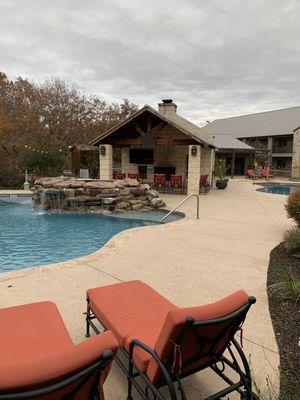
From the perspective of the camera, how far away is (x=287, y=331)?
11.1 feet

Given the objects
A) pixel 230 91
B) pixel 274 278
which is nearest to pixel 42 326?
pixel 274 278

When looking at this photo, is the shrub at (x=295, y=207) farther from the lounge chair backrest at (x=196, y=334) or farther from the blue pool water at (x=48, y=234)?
the lounge chair backrest at (x=196, y=334)

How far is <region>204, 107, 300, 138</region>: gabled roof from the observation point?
3743 cm

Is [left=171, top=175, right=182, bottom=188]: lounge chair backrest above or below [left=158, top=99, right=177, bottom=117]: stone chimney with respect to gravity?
below

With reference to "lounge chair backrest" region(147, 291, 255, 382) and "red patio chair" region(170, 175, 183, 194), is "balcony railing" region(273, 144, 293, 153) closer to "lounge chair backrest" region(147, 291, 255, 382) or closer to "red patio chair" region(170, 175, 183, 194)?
"red patio chair" region(170, 175, 183, 194)

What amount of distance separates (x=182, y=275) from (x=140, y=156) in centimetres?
1549

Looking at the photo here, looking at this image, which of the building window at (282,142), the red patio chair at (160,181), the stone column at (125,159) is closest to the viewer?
the red patio chair at (160,181)

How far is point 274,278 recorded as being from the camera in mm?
4980

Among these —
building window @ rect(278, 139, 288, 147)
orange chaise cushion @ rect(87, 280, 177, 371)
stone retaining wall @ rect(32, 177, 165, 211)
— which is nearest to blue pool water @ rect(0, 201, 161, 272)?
stone retaining wall @ rect(32, 177, 165, 211)

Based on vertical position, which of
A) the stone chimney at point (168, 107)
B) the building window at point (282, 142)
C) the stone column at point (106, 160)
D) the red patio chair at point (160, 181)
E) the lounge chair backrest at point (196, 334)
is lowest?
the lounge chair backrest at point (196, 334)

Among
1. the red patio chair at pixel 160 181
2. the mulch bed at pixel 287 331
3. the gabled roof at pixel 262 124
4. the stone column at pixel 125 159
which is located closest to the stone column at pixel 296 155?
the gabled roof at pixel 262 124

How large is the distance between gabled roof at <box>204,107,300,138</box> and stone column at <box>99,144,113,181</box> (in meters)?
26.4

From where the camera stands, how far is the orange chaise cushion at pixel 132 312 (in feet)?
8.43

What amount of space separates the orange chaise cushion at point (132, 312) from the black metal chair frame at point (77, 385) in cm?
71
